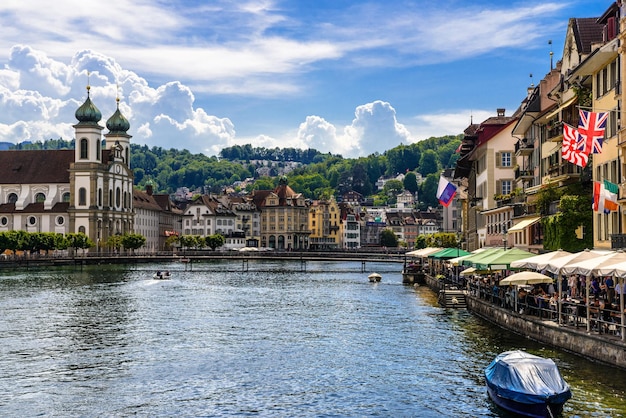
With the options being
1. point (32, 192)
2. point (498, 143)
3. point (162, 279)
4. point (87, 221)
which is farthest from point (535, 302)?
point (32, 192)

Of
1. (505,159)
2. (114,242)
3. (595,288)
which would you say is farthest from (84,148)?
(595,288)

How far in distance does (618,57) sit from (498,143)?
1761 inches

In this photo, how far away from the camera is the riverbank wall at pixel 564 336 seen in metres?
33.5

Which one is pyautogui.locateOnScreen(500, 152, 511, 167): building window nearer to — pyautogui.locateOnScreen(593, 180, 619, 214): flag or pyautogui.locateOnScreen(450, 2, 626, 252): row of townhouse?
pyautogui.locateOnScreen(450, 2, 626, 252): row of townhouse

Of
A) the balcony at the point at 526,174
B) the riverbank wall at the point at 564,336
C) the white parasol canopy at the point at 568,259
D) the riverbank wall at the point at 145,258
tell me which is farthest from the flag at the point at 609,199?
the riverbank wall at the point at 145,258

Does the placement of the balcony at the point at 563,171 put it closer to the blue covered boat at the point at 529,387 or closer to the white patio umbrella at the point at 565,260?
the white patio umbrella at the point at 565,260

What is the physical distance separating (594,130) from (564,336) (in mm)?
8578

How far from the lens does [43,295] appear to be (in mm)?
82875

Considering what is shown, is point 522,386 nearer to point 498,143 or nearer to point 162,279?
point 498,143

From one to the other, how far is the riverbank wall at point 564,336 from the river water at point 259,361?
0.48m

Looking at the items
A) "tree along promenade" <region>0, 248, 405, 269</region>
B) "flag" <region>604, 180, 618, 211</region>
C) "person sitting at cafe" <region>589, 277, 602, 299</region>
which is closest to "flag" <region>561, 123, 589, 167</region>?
"flag" <region>604, 180, 618, 211</region>

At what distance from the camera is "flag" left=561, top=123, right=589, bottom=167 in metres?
41.1

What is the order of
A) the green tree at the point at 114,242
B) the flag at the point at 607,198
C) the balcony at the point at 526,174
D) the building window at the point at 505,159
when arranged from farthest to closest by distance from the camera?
the green tree at the point at 114,242 < the building window at the point at 505,159 < the balcony at the point at 526,174 < the flag at the point at 607,198

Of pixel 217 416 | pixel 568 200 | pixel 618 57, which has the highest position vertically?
pixel 618 57
